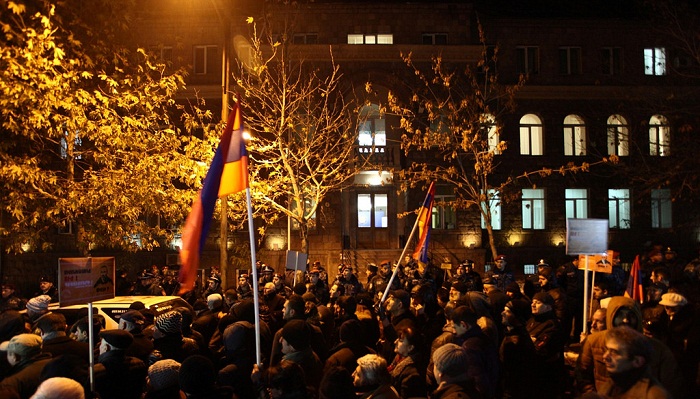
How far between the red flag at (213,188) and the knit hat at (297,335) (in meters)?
1.12

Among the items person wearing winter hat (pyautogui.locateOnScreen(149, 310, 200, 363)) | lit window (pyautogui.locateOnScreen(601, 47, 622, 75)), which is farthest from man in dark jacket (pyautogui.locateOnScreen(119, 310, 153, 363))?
lit window (pyautogui.locateOnScreen(601, 47, 622, 75))

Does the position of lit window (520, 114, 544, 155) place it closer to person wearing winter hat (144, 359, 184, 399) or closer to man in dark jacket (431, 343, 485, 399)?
man in dark jacket (431, 343, 485, 399)

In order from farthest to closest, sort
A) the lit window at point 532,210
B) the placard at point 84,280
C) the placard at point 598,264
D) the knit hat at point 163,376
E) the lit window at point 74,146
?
the lit window at point 532,210 → the lit window at point 74,146 → the placard at point 598,264 → the placard at point 84,280 → the knit hat at point 163,376

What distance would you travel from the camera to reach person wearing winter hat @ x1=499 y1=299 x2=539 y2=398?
22.2 ft

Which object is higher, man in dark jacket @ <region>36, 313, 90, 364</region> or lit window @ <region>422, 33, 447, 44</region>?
lit window @ <region>422, 33, 447, 44</region>

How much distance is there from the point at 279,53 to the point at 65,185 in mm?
14946

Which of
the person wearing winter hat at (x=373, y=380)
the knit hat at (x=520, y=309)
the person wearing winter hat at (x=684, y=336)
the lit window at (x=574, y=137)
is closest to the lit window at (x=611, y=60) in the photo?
the lit window at (x=574, y=137)

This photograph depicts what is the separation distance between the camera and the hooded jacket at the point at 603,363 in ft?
17.7

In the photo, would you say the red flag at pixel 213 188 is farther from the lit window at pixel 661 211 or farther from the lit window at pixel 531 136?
the lit window at pixel 661 211

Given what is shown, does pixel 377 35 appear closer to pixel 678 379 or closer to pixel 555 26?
pixel 555 26

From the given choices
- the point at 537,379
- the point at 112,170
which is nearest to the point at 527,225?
the point at 112,170

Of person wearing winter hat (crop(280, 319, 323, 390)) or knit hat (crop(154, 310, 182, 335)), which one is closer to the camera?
person wearing winter hat (crop(280, 319, 323, 390))

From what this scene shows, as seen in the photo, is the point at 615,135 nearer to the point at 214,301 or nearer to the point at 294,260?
the point at 294,260

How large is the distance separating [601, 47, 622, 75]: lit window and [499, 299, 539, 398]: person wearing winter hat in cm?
3061
